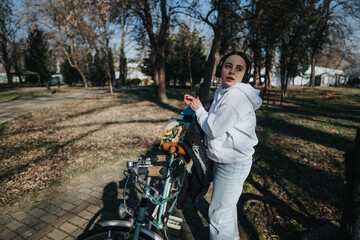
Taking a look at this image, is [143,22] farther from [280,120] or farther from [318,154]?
[318,154]

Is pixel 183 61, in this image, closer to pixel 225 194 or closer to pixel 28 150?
pixel 28 150

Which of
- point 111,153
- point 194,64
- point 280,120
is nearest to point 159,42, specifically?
point 280,120

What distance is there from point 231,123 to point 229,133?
106 millimetres

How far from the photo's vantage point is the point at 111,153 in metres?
5.52

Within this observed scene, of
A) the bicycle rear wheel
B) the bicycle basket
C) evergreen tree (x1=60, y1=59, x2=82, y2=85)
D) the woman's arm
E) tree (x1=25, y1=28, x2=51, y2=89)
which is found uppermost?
tree (x1=25, y1=28, x2=51, y2=89)

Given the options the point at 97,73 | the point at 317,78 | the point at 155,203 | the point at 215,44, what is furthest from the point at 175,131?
the point at 317,78

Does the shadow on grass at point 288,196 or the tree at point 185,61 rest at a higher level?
the tree at point 185,61

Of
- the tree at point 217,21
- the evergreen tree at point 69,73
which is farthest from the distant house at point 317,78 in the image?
the tree at point 217,21

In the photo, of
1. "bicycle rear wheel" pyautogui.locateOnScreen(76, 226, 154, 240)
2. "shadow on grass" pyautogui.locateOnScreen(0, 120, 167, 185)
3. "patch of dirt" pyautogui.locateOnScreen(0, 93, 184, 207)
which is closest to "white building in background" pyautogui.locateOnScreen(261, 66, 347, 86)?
"patch of dirt" pyautogui.locateOnScreen(0, 93, 184, 207)

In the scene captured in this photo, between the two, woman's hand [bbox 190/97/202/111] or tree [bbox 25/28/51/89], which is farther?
tree [bbox 25/28/51/89]

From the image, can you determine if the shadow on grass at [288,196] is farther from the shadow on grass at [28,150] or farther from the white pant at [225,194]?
the shadow on grass at [28,150]

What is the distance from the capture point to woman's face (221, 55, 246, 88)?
181 centimetres

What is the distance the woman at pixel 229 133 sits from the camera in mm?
1646

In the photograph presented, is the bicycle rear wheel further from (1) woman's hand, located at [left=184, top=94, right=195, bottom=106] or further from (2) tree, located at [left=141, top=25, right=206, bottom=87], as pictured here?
(2) tree, located at [left=141, top=25, right=206, bottom=87]
